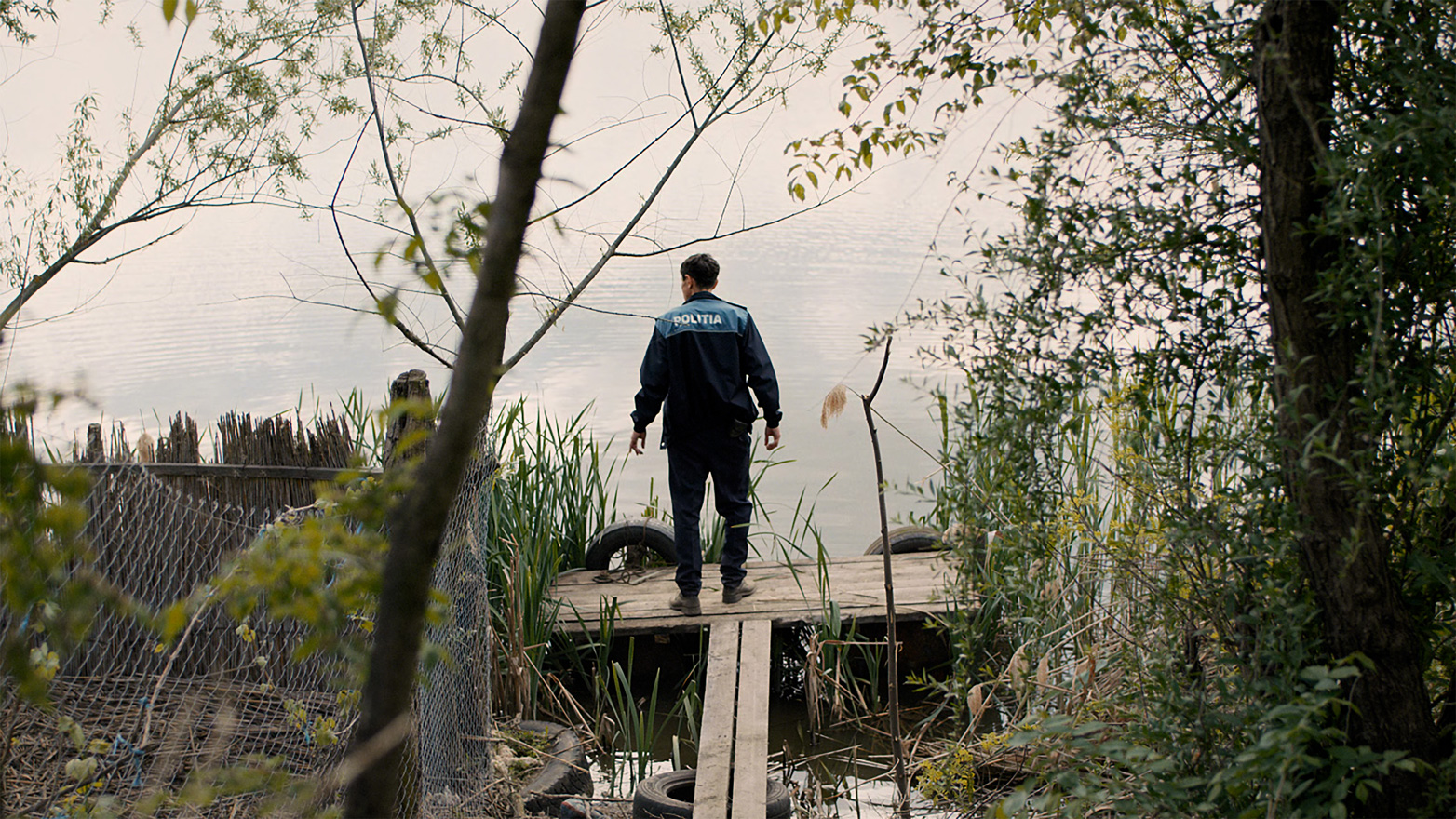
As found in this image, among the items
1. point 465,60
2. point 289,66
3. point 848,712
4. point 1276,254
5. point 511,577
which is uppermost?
point 289,66

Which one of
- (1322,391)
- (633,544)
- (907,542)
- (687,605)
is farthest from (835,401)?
(907,542)

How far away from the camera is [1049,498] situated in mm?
2221

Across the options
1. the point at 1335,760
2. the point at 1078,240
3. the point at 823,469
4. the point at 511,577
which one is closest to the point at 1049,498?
the point at 1078,240

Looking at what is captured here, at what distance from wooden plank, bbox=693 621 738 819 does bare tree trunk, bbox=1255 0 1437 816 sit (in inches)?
76.6

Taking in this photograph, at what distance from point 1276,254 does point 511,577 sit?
3213 mm

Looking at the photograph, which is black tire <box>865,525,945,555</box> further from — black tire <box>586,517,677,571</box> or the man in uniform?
black tire <box>586,517,677,571</box>

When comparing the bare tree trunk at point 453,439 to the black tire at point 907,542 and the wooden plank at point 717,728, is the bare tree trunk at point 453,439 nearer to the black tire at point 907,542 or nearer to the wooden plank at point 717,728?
the wooden plank at point 717,728

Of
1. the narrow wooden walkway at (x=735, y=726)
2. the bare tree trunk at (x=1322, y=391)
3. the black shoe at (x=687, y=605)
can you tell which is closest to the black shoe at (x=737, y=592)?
the black shoe at (x=687, y=605)

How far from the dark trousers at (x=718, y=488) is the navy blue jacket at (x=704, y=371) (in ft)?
0.23

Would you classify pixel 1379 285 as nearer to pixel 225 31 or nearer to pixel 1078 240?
pixel 1078 240

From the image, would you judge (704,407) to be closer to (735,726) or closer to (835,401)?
(735,726)

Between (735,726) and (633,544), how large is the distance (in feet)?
6.83

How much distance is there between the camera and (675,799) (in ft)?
→ 11.8

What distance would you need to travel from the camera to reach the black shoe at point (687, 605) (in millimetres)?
5137
